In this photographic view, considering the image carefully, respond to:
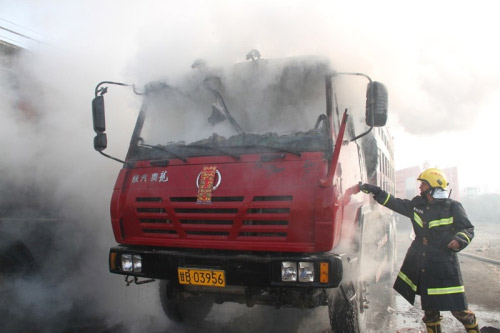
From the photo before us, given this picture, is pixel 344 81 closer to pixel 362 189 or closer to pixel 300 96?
pixel 300 96

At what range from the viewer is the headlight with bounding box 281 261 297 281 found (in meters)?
3.08

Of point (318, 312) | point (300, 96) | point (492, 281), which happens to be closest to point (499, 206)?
point (492, 281)

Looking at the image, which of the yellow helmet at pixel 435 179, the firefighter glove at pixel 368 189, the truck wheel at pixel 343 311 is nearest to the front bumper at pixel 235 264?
the truck wheel at pixel 343 311

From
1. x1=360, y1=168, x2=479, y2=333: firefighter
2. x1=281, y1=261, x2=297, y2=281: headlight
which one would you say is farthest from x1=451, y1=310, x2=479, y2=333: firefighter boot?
x1=281, y1=261, x2=297, y2=281: headlight

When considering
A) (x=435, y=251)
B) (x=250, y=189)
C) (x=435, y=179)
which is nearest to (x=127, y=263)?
(x=250, y=189)

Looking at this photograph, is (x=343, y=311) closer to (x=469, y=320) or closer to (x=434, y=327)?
(x=434, y=327)

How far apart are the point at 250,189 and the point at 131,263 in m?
1.30

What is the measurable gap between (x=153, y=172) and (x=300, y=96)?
5.23 ft

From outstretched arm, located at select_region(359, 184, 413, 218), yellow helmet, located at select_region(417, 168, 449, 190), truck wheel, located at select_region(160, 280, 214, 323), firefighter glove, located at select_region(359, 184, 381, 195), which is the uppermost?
yellow helmet, located at select_region(417, 168, 449, 190)

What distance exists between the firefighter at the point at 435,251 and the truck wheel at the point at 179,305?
214 cm

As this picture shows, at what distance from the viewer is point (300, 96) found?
4.00m

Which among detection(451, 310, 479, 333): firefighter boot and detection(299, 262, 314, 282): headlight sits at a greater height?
detection(299, 262, 314, 282): headlight

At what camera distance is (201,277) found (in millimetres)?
3307

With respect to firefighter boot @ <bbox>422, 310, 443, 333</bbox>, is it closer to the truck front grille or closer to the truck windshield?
the truck front grille
